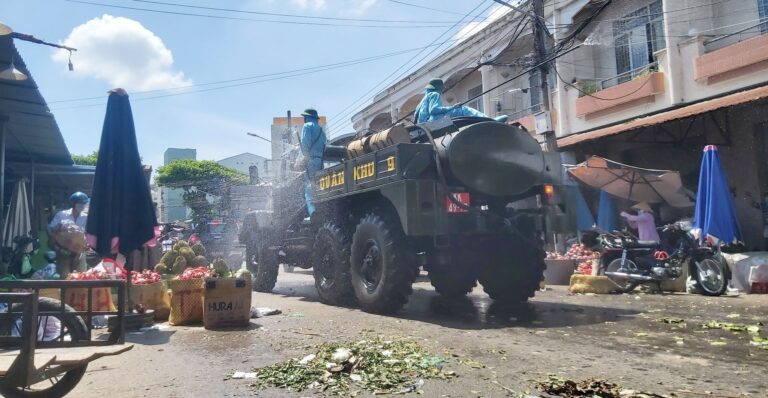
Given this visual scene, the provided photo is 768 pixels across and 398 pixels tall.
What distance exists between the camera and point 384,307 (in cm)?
730

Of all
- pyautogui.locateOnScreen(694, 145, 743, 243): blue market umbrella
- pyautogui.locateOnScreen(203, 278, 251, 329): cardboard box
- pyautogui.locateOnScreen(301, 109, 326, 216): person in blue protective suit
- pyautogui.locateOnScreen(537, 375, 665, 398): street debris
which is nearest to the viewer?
pyautogui.locateOnScreen(537, 375, 665, 398): street debris

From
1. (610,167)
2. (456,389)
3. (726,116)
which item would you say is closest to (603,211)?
(610,167)

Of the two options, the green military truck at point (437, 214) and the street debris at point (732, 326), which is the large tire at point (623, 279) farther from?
the street debris at point (732, 326)

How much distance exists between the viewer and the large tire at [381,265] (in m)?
7.05

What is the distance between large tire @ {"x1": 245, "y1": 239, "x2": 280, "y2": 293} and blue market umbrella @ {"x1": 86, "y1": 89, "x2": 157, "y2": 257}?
15.5 ft

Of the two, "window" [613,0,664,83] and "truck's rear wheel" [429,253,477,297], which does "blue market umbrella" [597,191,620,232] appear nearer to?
"window" [613,0,664,83]

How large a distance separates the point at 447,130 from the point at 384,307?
8.15ft

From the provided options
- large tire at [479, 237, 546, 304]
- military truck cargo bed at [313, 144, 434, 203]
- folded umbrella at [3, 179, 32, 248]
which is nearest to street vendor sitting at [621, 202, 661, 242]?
large tire at [479, 237, 546, 304]

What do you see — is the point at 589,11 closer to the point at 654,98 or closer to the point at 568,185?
the point at 654,98

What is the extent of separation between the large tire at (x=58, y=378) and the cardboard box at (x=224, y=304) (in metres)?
2.49

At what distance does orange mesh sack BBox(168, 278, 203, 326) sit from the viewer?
7188 millimetres

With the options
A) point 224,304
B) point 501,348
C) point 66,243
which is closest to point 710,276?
point 501,348

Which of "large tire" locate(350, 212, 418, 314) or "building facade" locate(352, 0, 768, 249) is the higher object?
"building facade" locate(352, 0, 768, 249)

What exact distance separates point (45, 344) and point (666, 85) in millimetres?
Result: 13506
